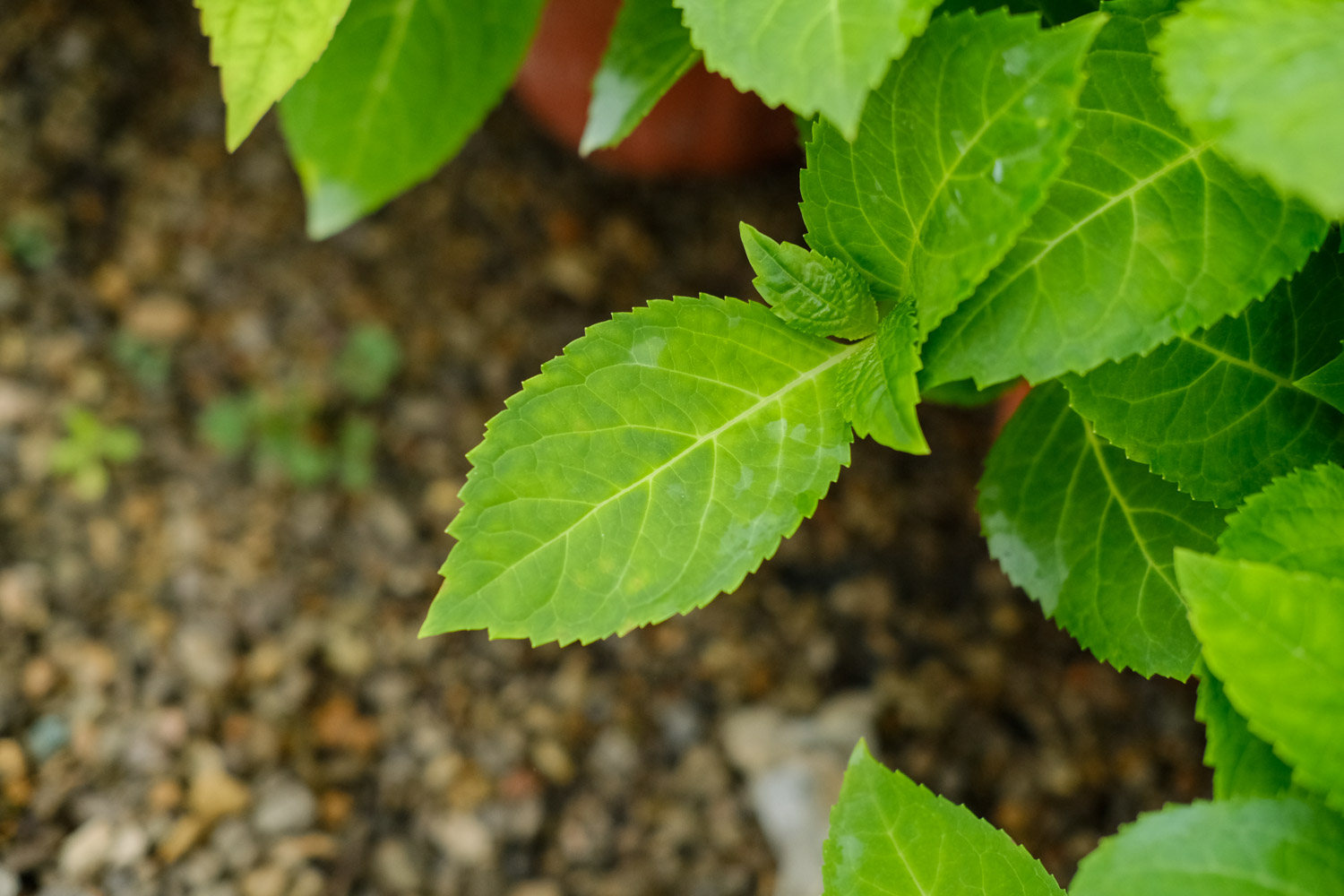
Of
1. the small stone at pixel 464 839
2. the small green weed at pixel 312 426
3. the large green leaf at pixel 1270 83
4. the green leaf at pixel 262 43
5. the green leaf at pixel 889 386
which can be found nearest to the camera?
the large green leaf at pixel 1270 83

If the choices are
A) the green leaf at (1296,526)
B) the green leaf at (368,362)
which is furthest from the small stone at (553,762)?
the green leaf at (1296,526)

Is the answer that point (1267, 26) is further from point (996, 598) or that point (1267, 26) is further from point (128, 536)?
point (128, 536)

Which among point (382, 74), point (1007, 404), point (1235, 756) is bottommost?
point (1007, 404)

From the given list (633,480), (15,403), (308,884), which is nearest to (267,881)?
(308,884)

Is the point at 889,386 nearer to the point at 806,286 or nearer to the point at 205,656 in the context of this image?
the point at 806,286

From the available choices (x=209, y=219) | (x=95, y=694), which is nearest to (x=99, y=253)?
(x=209, y=219)

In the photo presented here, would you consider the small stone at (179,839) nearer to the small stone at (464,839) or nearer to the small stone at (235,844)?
the small stone at (235,844)
